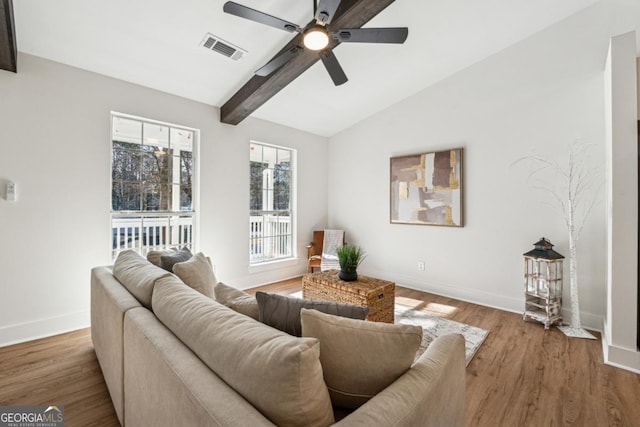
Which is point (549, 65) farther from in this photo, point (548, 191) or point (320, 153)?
point (320, 153)

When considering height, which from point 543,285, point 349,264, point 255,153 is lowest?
point 543,285

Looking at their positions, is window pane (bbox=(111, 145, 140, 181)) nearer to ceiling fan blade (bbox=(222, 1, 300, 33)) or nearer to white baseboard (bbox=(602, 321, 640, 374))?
ceiling fan blade (bbox=(222, 1, 300, 33))

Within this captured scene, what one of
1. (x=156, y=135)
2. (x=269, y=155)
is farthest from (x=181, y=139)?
(x=269, y=155)

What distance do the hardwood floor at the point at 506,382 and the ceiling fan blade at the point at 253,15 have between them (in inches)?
106

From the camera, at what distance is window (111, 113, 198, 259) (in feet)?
10.6

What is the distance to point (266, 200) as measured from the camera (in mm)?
4637

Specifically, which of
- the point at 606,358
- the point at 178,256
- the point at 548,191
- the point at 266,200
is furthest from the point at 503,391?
the point at 266,200

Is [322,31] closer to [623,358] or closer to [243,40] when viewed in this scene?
[243,40]

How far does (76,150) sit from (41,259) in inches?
42.4

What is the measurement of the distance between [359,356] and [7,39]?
3.23 metres

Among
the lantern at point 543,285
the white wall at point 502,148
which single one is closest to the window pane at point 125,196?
the white wall at point 502,148

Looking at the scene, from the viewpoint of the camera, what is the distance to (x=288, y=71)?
2.97 metres

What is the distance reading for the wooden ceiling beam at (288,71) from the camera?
2.27m

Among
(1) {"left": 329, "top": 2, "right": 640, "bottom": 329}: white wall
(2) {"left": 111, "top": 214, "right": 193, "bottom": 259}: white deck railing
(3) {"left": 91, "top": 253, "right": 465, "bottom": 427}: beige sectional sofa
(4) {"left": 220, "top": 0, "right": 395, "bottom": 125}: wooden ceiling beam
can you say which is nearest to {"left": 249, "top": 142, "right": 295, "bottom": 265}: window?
(4) {"left": 220, "top": 0, "right": 395, "bottom": 125}: wooden ceiling beam
